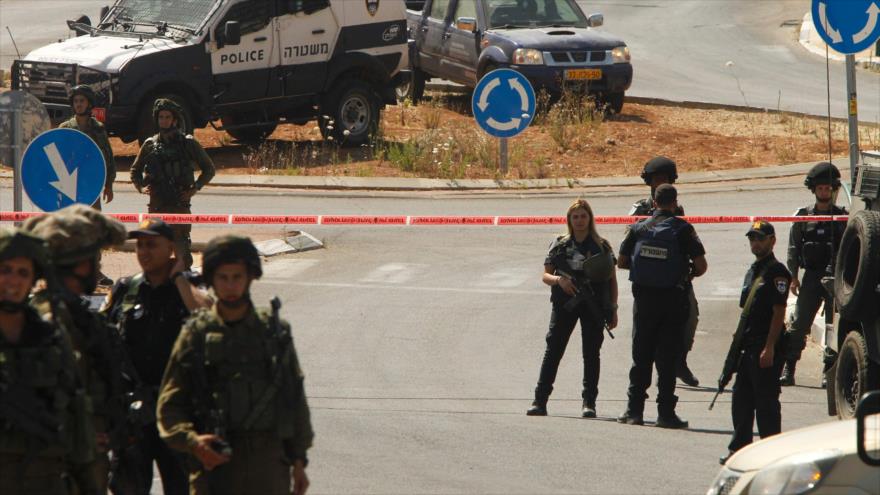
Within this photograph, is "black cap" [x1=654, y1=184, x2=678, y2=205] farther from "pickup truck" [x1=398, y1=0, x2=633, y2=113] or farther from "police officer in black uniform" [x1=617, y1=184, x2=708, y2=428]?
"pickup truck" [x1=398, y1=0, x2=633, y2=113]

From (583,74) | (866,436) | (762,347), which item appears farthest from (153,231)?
(583,74)

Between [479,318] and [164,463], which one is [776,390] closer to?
[164,463]

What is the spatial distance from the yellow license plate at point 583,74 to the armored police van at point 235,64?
2699mm

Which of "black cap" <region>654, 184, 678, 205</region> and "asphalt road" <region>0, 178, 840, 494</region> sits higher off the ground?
"black cap" <region>654, 184, 678, 205</region>

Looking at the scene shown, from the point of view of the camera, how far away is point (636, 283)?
34.1 feet

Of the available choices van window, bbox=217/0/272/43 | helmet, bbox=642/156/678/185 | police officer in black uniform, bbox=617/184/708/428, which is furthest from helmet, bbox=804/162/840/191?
van window, bbox=217/0/272/43

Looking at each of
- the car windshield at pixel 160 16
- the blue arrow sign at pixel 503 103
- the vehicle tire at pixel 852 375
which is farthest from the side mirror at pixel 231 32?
the vehicle tire at pixel 852 375

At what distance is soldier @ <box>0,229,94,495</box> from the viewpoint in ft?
18.5

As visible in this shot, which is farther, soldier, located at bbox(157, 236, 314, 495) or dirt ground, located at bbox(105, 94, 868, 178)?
dirt ground, located at bbox(105, 94, 868, 178)

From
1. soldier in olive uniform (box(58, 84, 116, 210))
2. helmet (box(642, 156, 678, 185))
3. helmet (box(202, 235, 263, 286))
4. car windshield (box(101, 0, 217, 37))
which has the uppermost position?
car windshield (box(101, 0, 217, 37))

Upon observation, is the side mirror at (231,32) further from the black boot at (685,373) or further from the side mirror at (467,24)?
the black boot at (685,373)

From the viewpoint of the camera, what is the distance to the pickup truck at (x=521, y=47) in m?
23.6

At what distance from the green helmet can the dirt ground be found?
1465 centimetres

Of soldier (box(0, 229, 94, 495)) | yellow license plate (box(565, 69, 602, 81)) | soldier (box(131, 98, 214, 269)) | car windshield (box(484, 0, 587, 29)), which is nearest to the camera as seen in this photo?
soldier (box(0, 229, 94, 495))
